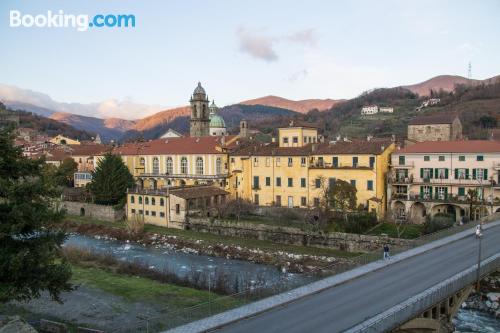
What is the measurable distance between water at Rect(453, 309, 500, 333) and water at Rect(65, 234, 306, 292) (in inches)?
376

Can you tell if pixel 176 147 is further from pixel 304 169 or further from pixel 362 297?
pixel 362 297

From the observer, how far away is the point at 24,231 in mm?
19688

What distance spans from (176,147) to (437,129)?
→ 3964 centimetres

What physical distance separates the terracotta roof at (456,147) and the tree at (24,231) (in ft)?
124

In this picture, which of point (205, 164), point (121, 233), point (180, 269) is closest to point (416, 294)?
point (180, 269)

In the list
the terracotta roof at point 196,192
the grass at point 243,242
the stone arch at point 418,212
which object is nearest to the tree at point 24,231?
the grass at point 243,242

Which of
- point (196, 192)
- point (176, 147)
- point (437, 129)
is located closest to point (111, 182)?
point (176, 147)

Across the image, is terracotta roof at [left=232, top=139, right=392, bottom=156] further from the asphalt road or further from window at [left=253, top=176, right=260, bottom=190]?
the asphalt road

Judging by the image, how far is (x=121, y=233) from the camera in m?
53.2

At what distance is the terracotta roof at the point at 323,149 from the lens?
165 ft

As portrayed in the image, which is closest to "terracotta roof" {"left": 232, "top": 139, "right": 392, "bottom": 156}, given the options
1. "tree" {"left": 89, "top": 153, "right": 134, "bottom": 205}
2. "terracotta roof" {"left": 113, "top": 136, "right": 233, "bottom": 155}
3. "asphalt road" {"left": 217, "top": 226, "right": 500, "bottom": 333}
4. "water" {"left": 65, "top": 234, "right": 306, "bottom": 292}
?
"terracotta roof" {"left": 113, "top": 136, "right": 233, "bottom": 155}

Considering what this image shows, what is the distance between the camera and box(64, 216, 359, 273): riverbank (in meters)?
40.2

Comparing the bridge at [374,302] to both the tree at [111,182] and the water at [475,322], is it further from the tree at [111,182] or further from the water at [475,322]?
the tree at [111,182]

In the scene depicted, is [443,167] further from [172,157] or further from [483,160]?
[172,157]
